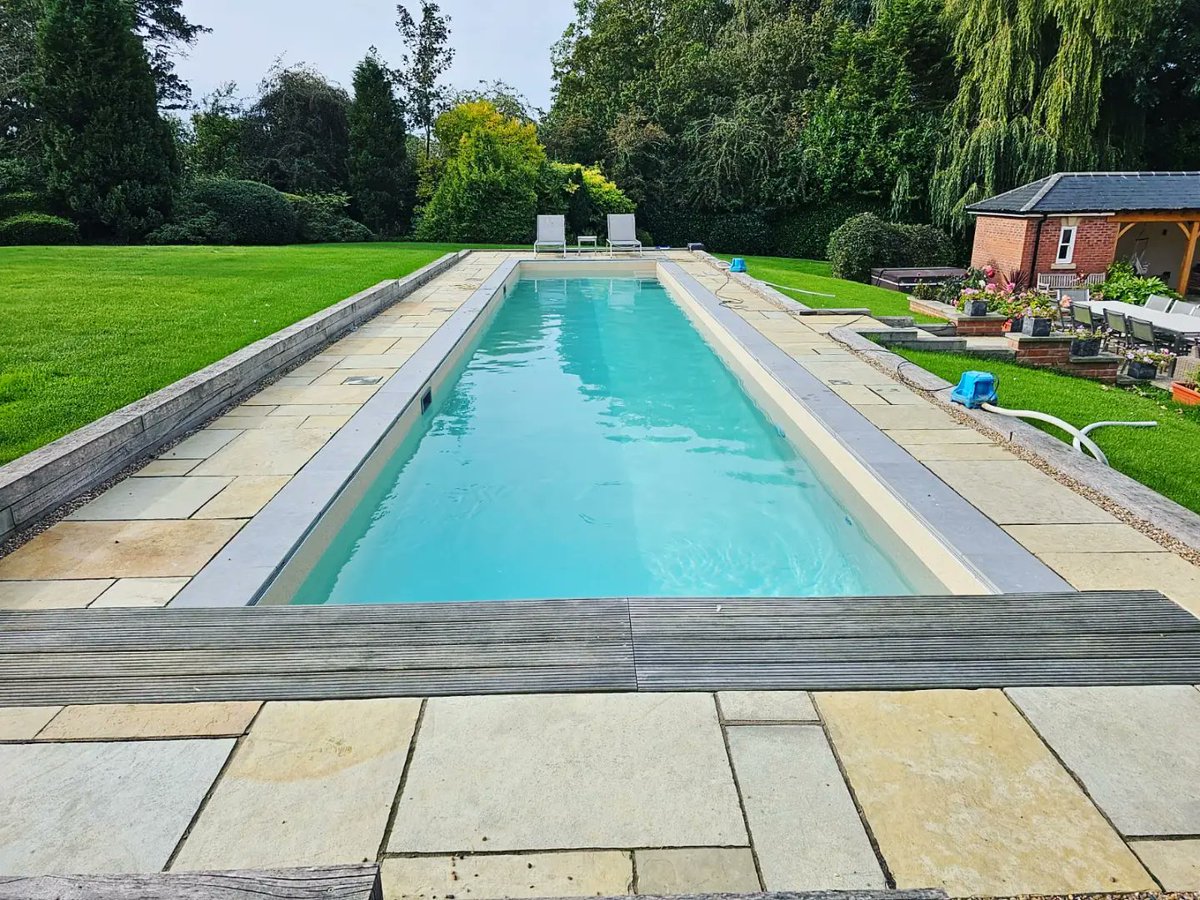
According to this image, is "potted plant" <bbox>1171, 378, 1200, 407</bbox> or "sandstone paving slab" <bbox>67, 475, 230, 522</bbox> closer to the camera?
"sandstone paving slab" <bbox>67, 475, 230, 522</bbox>

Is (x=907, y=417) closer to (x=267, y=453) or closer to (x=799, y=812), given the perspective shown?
(x=799, y=812)

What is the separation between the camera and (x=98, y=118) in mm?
15188

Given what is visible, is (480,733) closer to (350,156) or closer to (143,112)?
(143,112)

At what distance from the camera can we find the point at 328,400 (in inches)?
209

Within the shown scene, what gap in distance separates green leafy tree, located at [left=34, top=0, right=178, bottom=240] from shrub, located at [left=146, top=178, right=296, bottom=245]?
1.81 ft

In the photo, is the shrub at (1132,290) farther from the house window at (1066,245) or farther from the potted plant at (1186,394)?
the potted plant at (1186,394)

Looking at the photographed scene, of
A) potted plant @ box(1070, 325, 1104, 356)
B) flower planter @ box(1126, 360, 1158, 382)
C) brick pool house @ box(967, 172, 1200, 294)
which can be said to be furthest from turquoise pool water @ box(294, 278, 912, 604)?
brick pool house @ box(967, 172, 1200, 294)

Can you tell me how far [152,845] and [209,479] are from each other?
2460 millimetres

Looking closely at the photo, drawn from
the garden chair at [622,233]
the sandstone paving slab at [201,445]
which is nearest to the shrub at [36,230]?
the garden chair at [622,233]

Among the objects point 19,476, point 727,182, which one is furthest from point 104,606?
point 727,182

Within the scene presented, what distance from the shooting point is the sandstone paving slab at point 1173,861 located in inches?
63.7

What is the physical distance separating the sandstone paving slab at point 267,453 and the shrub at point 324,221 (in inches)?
586

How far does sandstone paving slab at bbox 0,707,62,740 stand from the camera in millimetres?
2061

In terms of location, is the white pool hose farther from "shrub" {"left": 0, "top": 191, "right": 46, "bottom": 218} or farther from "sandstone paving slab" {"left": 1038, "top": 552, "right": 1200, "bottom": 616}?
"shrub" {"left": 0, "top": 191, "right": 46, "bottom": 218}
